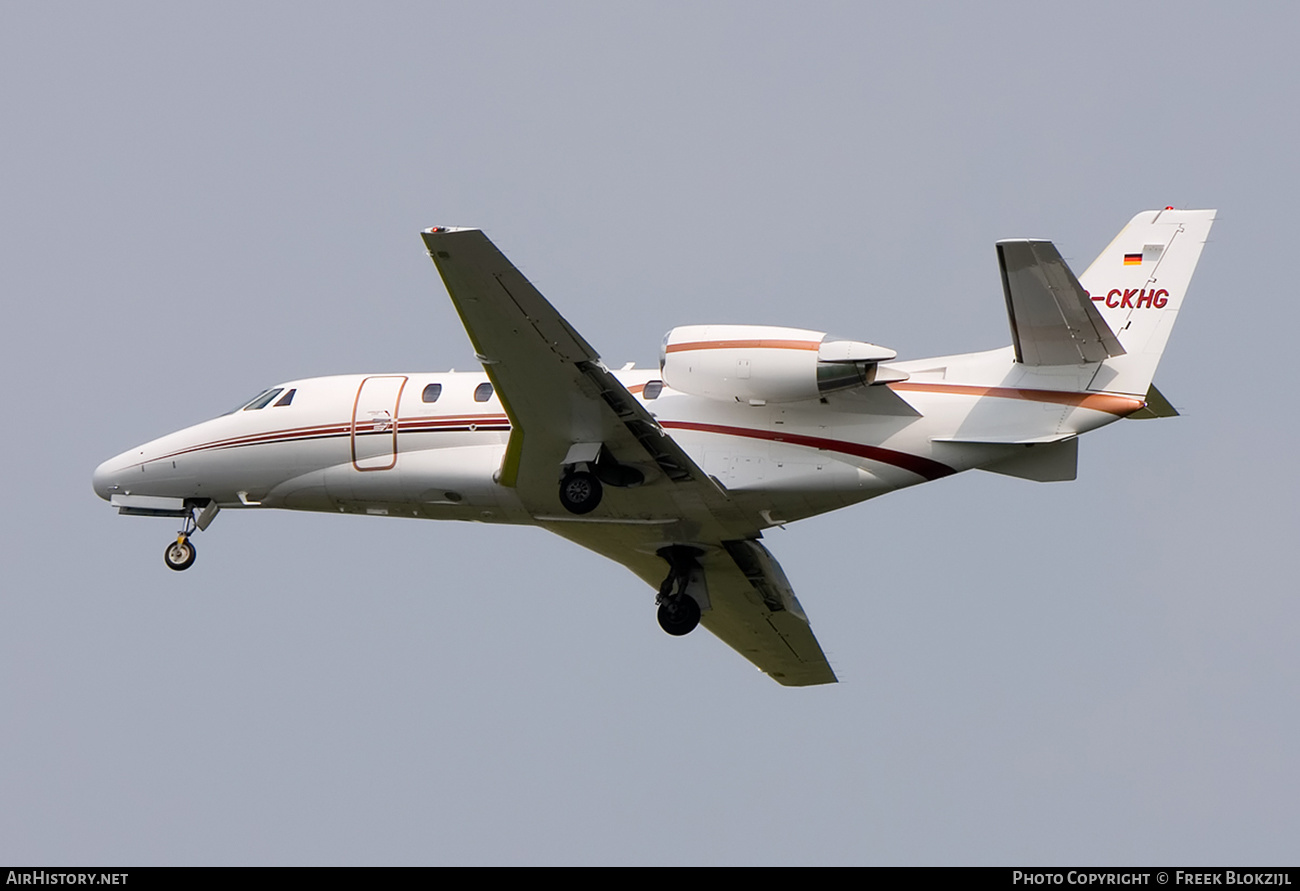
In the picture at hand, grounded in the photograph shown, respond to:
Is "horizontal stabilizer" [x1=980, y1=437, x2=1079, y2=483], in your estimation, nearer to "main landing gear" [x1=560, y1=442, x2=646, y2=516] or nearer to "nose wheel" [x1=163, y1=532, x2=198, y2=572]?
"main landing gear" [x1=560, y1=442, x2=646, y2=516]

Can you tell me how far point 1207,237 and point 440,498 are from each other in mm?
11326

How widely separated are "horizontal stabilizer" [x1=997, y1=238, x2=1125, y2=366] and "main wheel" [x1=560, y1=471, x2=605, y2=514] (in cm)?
591

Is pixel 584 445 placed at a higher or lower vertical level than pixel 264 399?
lower

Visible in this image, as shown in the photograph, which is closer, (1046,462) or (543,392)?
(543,392)

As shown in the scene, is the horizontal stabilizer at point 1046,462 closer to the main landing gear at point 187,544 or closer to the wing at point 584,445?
the wing at point 584,445

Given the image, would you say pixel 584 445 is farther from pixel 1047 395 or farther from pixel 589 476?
pixel 1047 395

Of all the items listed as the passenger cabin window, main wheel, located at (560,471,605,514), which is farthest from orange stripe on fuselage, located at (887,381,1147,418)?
the passenger cabin window

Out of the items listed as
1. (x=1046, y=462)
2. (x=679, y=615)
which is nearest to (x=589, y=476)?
(x=679, y=615)

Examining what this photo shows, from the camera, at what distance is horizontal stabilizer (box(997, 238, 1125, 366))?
71.2 feet

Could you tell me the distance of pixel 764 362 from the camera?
23.8 m

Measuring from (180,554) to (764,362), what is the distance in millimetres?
10466

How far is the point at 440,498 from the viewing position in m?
26.4

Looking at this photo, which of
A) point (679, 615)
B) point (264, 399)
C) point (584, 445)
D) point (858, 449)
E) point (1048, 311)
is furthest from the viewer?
point (264, 399)
